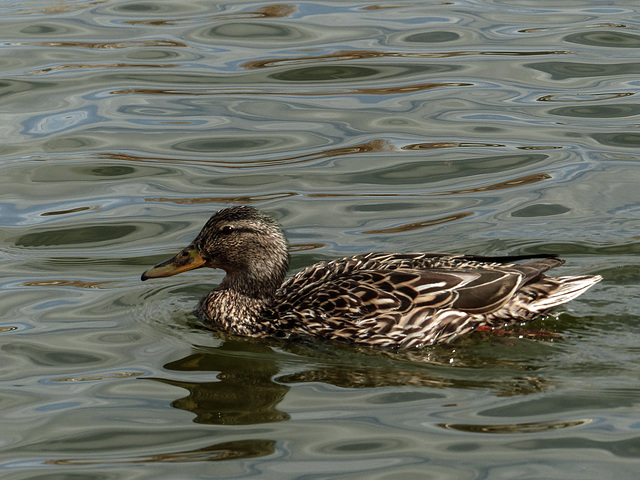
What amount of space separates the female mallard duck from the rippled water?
20 centimetres

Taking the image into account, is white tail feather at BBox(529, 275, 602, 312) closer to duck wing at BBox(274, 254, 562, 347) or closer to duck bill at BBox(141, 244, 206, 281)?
duck wing at BBox(274, 254, 562, 347)

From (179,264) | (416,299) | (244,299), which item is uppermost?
(179,264)

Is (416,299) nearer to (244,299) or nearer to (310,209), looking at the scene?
(244,299)

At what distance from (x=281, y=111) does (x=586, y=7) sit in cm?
569

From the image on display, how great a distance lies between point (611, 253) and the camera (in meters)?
10.4

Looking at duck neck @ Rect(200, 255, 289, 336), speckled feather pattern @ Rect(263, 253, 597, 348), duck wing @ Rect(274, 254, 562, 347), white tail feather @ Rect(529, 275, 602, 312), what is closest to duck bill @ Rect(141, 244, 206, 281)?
duck neck @ Rect(200, 255, 289, 336)

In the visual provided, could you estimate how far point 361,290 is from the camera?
30.0 feet

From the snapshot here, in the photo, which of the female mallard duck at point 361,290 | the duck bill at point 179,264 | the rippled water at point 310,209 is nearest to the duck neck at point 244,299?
the female mallard duck at point 361,290

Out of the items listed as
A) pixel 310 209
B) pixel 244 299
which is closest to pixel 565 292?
pixel 244 299

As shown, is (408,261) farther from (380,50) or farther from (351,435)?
(380,50)

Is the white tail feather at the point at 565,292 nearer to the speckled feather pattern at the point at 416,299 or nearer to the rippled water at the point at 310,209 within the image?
the speckled feather pattern at the point at 416,299

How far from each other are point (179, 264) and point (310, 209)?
2462 millimetres

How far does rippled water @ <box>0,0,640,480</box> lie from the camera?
7.64 m

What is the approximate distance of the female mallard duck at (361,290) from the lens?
9.09 meters
